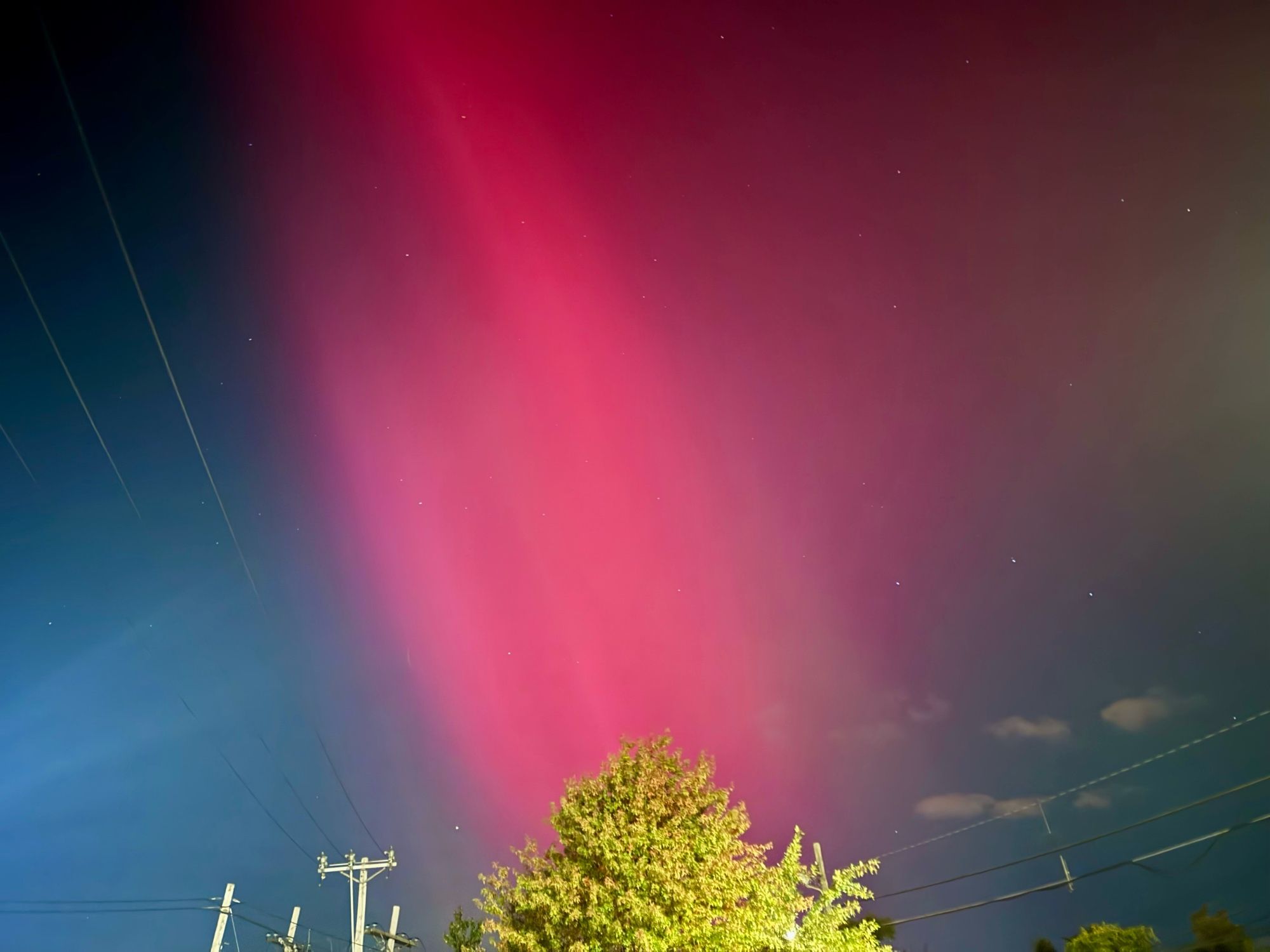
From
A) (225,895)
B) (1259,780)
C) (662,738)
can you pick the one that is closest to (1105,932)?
(1259,780)

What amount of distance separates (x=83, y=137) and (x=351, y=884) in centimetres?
4242

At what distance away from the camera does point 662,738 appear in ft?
59.6

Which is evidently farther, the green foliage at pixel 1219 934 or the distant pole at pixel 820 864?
the green foliage at pixel 1219 934

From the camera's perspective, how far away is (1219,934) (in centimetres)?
4106

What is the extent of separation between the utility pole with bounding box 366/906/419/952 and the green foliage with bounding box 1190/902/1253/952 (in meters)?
42.1

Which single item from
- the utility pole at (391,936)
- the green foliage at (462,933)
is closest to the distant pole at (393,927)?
the utility pole at (391,936)

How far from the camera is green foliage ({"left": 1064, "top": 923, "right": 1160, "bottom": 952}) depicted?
132 ft

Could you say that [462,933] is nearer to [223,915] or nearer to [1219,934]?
[223,915]

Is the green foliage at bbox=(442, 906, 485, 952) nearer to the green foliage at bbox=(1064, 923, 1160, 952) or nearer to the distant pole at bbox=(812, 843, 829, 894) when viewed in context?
the distant pole at bbox=(812, 843, 829, 894)

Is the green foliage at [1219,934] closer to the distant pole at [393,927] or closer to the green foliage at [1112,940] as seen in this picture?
the green foliage at [1112,940]

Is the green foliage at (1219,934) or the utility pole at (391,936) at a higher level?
the utility pole at (391,936)

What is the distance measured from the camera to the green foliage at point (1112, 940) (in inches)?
1585

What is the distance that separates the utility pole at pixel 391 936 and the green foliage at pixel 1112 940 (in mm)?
39132

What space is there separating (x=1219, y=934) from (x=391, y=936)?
1796 inches
